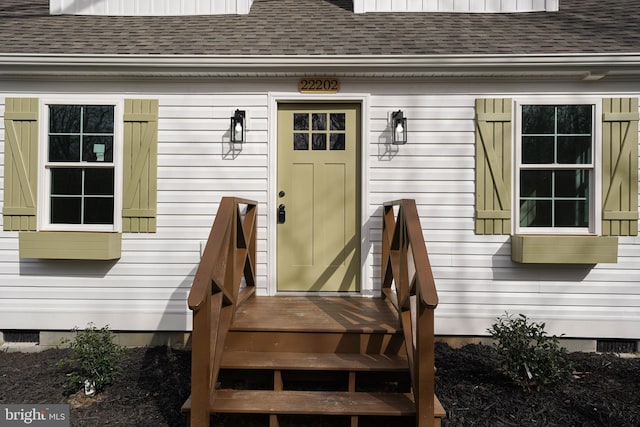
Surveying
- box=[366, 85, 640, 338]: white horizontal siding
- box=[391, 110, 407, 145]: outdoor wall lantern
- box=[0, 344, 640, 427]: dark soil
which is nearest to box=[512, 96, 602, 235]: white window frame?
box=[366, 85, 640, 338]: white horizontal siding

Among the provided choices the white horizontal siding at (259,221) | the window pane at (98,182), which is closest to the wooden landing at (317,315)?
the white horizontal siding at (259,221)

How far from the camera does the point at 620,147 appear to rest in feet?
13.8


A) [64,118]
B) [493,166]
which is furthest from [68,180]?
[493,166]

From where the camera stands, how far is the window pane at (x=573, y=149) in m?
4.28

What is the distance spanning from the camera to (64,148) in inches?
173

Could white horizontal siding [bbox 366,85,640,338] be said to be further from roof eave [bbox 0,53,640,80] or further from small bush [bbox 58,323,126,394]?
small bush [bbox 58,323,126,394]

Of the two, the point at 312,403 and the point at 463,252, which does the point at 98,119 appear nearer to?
the point at 312,403

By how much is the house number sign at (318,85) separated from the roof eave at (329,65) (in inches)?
4.1

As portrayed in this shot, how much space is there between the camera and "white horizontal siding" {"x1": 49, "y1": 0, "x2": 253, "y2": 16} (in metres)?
5.30

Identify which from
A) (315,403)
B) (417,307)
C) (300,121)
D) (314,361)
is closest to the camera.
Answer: (417,307)

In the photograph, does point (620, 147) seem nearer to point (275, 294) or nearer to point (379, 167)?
point (379, 167)

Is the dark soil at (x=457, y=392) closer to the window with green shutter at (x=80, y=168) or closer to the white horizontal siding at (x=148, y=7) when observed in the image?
the window with green shutter at (x=80, y=168)

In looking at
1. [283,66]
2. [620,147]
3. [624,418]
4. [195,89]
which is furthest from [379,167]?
[624,418]

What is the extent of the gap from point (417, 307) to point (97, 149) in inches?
136
